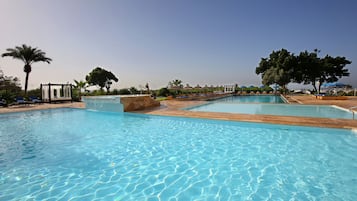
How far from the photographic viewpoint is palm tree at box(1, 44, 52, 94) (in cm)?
1722

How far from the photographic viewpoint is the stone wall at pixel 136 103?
8945 millimetres

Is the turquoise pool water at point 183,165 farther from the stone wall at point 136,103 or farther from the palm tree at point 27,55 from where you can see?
the palm tree at point 27,55

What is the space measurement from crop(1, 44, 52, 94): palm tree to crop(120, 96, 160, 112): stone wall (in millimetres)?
16014

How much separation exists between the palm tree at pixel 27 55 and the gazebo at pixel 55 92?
647cm

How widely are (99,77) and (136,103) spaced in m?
30.8

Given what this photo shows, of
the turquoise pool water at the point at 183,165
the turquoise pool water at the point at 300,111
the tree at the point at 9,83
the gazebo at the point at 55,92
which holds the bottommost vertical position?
the turquoise pool water at the point at 183,165

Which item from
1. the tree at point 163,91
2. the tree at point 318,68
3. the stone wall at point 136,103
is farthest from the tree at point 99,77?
the tree at point 318,68

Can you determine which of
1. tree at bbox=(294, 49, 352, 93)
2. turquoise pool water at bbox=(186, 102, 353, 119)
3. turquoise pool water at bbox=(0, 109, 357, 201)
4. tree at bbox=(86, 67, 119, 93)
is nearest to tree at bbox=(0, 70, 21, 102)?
tree at bbox=(86, 67, 119, 93)

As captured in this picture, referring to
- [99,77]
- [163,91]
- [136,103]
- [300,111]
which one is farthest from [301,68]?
[99,77]

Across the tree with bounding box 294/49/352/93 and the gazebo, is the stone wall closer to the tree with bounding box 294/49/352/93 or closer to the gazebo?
the gazebo

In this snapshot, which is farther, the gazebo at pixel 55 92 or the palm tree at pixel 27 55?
the palm tree at pixel 27 55

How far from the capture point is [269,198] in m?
2.18

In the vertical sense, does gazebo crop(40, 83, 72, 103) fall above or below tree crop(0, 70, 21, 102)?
below

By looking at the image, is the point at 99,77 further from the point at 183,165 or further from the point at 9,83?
the point at 183,165
